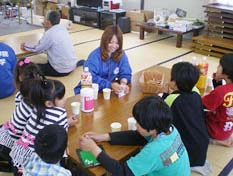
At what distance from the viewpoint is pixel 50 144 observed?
1.24 metres

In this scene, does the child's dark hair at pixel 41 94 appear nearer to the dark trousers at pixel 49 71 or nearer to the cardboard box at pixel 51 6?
the dark trousers at pixel 49 71

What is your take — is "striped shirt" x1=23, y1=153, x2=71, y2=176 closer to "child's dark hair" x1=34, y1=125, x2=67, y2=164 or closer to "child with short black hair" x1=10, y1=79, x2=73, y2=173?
"child's dark hair" x1=34, y1=125, x2=67, y2=164

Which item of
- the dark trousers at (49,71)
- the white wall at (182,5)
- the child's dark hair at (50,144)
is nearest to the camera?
the child's dark hair at (50,144)

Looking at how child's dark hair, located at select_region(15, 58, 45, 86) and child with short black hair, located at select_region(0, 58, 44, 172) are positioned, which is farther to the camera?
child's dark hair, located at select_region(15, 58, 45, 86)

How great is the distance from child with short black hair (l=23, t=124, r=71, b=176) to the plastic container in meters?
0.57

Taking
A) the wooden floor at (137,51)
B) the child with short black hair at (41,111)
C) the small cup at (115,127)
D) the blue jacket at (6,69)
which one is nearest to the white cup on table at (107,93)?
the small cup at (115,127)

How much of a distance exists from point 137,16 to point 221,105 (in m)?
4.40

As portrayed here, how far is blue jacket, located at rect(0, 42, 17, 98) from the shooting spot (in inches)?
127

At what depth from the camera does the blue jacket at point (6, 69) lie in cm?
324

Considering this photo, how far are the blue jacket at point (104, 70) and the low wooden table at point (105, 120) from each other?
0.15 metres

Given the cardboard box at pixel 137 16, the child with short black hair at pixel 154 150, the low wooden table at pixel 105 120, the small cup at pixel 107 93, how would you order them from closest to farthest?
the child with short black hair at pixel 154 150, the low wooden table at pixel 105 120, the small cup at pixel 107 93, the cardboard box at pixel 137 16

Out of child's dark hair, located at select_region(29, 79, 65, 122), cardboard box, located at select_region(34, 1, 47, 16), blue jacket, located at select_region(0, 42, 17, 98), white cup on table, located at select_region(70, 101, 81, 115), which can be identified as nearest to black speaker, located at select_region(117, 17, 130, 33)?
cardboard box, located at select_region(34, 1, 47, 16)

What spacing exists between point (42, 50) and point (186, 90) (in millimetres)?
2571

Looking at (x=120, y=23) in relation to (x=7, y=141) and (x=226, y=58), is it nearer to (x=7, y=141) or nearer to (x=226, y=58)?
(x=226, y=58)
